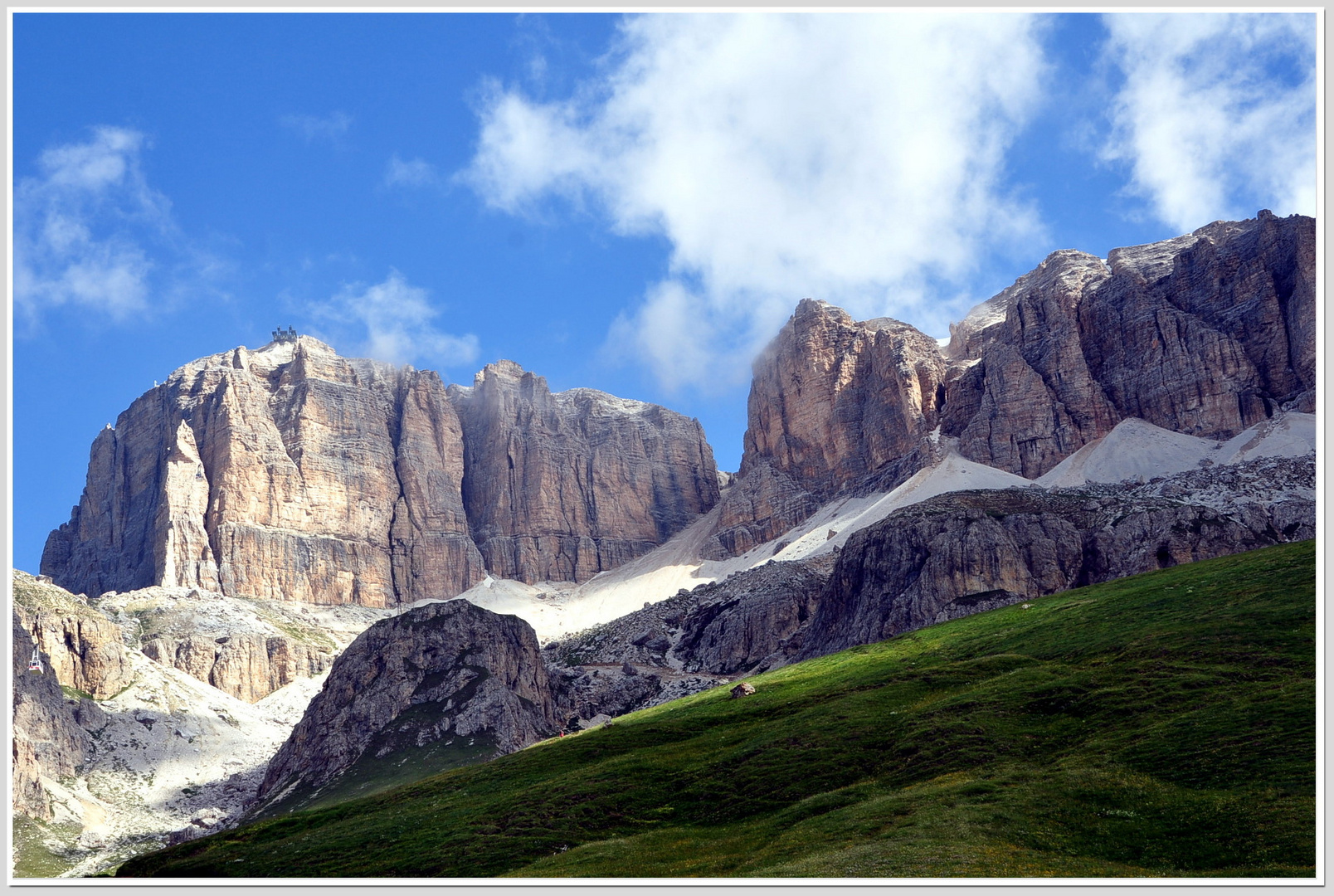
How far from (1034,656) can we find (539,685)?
338 feet

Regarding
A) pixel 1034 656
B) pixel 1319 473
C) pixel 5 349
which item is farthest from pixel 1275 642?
pixel 5 349

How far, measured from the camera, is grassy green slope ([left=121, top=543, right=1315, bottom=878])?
5275cm

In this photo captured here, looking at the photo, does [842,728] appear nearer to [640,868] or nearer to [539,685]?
[640,868]

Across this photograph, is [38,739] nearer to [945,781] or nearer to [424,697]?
[424,697]

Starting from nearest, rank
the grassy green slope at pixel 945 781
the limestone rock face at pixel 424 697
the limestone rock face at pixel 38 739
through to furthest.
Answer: the grassy green slope at pixel 945 781
the limestone rock face at pixel 424 697
the limestone rock face at pixel 38 739

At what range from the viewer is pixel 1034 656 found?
108875 mm

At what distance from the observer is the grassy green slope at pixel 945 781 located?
173 ft

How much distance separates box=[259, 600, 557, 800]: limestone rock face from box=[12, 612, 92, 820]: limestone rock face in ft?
108

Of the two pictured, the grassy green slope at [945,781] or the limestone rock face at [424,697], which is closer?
the grassy green slope at [945,781]

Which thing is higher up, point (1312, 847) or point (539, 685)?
point (539, 685)

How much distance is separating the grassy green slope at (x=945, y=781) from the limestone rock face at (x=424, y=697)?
5263 cm

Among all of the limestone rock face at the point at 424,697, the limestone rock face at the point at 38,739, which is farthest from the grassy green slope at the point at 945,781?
the limestone rock face at the point at 38,739

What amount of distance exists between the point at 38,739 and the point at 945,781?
172 m

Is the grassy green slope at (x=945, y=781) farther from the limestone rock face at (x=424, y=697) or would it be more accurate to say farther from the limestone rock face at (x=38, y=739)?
the limestone rock face at (x=38, y=739)
